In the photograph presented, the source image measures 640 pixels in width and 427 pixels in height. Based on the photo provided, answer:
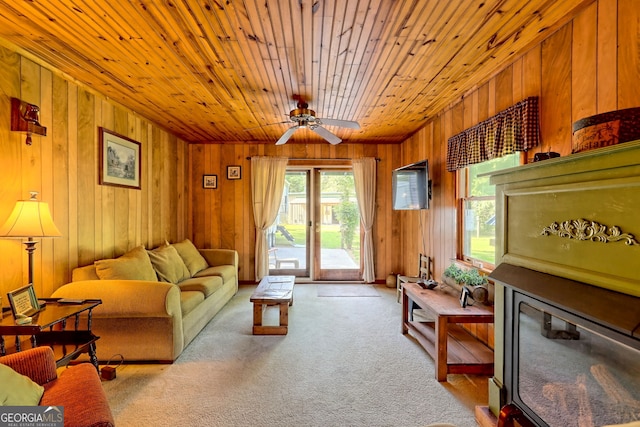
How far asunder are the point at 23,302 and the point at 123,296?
612 millimetres

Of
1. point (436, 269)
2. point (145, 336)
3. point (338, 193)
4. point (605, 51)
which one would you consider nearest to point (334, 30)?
point (605, 51)

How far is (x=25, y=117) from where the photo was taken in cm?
217

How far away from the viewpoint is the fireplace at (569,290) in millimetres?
1025

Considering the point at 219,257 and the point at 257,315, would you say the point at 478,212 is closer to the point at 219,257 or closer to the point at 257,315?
the point at 257,315

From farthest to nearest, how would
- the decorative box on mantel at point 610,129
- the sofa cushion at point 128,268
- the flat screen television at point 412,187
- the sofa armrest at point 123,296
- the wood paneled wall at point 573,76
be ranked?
the flat screen television at point 412,187, the sofa cushion at point 128,268, the sofa armrest at point 123,296, the wood paneled wall at point 573,76, the decorative box on mantel at point 610,129

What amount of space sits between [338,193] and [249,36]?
348 cm

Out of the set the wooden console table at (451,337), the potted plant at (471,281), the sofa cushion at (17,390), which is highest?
the potted plant at (471,281)

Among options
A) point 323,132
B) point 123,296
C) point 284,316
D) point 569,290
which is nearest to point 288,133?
point 323,132

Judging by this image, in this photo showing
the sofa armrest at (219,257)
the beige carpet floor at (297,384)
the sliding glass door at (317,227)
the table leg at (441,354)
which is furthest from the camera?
the sliding glass door at (317,227)

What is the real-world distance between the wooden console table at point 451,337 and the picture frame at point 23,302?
9.20 ft

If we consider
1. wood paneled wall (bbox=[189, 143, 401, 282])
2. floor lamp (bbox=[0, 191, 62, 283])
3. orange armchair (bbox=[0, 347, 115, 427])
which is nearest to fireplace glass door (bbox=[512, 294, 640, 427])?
orange armchair (bbox=[0, 347, 115, 427])

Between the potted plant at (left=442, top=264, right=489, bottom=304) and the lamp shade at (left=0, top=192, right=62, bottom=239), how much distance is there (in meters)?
3.24

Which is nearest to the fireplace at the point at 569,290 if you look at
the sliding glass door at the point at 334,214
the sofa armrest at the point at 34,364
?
the sofa armrest at the point at 34,364

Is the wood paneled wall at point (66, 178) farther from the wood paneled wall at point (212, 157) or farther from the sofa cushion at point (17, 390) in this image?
the sofa cushion at point (17, 390)
